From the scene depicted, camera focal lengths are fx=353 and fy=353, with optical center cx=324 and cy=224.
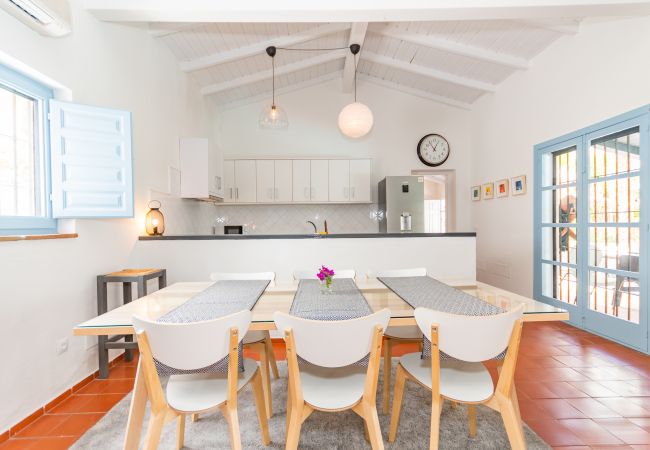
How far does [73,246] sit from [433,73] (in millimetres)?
4702

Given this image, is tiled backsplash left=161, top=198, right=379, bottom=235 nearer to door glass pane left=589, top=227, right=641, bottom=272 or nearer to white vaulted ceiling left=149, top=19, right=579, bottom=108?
white vaulted ceiling left=149, top=19, right=579, bottom=108

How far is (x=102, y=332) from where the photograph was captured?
4.62ft

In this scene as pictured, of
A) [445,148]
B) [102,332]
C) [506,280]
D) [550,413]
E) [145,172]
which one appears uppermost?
[445,148]

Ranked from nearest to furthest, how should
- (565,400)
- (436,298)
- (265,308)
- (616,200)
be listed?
(265,308) → (436,298) → (565,400) → (616,200)

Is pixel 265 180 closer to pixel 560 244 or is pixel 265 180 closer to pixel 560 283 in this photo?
pixel 560 244

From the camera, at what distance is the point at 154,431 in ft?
4.35

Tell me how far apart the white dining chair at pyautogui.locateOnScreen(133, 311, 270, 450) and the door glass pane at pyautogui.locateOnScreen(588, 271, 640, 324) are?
3.35 m

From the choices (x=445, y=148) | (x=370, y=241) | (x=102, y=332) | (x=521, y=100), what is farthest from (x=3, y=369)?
(x=445, y=148)

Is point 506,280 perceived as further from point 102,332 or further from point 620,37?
point 102,332

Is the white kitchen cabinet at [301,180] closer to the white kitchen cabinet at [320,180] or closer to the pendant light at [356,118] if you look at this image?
the white kitchen cabinet at [320,180]

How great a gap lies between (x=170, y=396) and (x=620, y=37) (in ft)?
13.9

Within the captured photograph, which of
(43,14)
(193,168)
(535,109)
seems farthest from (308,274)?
(535,109)

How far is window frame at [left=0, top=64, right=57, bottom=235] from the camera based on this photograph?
→ 198 cm

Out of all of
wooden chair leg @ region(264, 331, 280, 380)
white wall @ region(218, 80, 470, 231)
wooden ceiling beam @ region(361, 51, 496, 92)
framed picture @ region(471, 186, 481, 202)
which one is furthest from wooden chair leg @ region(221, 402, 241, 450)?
framed picture @ region(471, 186, 481, 202)
